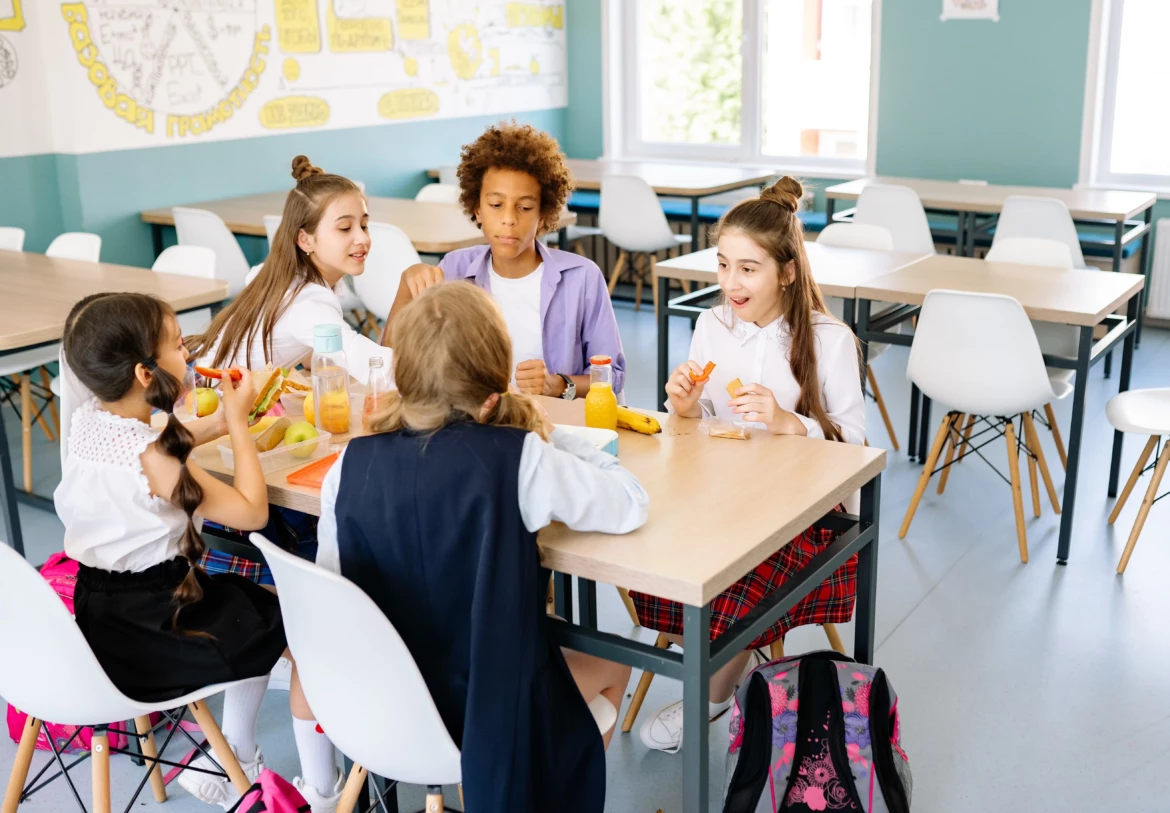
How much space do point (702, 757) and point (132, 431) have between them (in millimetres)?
1015

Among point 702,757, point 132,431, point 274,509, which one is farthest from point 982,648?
point 132,431

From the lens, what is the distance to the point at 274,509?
232cm

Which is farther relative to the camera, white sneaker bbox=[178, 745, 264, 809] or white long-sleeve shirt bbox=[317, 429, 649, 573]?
white sneaker bbox=[178, 745, 264, 809]

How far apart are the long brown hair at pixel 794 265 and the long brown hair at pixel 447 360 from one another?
852 mm

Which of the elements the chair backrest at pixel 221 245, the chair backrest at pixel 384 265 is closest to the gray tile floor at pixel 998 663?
the chair backrest at pixel 221 245

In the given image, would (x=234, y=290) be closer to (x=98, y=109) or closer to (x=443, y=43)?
(x=98, y=109)

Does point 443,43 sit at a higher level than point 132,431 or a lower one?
higher

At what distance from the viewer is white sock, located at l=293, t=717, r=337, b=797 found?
1.92 metres

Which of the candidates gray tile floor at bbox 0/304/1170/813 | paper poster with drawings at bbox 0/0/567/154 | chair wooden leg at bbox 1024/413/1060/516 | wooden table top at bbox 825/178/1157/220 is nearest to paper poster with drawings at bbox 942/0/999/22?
wooden table top at bbox 825/178/1157/220

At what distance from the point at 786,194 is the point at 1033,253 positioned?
1.81 metres

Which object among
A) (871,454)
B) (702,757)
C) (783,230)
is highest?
(783,230)

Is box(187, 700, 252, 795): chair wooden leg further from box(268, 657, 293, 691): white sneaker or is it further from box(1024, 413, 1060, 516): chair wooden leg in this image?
box(1024, 413, 1060, 516): chair wooden leg

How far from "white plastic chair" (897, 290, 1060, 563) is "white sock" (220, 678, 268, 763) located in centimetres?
199

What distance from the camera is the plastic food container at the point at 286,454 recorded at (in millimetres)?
1965
